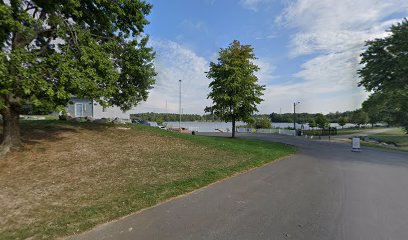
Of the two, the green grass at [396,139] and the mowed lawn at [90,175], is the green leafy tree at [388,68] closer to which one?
the green grass at [396,139]

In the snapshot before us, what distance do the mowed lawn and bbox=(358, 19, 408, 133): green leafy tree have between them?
18.2 metres

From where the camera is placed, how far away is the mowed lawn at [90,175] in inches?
184

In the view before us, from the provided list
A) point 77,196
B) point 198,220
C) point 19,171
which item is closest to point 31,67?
point 19,171

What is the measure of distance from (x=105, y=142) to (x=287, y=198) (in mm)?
8602

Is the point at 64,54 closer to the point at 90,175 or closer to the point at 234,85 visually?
the point at 90,175

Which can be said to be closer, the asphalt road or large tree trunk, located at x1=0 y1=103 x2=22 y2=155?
the asphalt road

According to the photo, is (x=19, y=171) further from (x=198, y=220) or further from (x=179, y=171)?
(x=198, y=220)

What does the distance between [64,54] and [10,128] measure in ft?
11.2

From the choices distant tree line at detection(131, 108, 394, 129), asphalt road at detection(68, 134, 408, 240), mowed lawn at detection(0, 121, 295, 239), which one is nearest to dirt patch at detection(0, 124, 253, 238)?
mowed lawn at detection(0, 121, 295, 239)

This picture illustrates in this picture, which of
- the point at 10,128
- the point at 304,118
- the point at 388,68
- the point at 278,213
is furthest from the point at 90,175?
the point at 304,118

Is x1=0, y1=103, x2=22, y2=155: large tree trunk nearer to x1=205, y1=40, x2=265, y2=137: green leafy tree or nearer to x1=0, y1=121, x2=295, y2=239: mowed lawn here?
x1=0, y1=121, x2=295, y2=239: mowed lawn

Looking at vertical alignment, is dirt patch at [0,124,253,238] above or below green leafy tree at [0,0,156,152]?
below

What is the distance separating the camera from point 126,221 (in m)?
4.57

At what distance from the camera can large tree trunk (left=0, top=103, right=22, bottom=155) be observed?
8734mm
